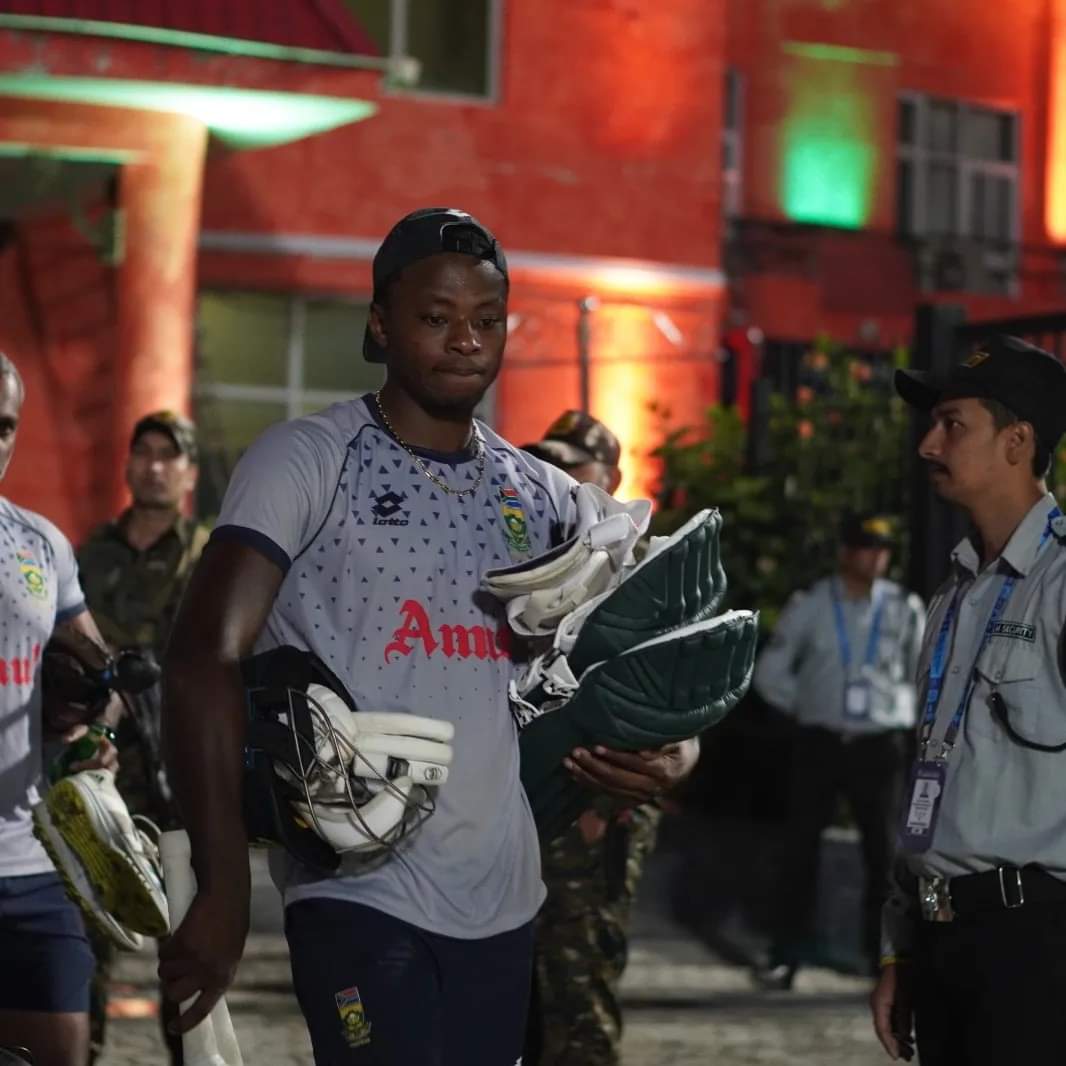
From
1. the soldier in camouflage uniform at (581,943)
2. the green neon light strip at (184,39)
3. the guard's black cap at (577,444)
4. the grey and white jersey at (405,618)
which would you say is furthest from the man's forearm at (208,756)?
the green neon light strip at (184,39)

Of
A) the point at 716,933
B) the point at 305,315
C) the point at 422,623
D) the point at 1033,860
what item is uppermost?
the point at 305,315

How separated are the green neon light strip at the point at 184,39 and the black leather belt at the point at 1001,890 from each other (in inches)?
332

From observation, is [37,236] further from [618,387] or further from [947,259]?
[947,259]

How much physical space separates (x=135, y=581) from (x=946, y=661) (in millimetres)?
3999

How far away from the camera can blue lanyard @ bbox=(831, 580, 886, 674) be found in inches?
440

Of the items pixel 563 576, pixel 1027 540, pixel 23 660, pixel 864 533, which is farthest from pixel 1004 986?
pixel 864 533

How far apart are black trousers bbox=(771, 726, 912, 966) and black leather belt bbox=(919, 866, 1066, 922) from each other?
20.7ft

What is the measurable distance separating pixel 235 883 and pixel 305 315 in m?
13.6

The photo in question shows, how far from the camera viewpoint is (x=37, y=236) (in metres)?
15.4

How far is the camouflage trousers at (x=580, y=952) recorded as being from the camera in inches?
269

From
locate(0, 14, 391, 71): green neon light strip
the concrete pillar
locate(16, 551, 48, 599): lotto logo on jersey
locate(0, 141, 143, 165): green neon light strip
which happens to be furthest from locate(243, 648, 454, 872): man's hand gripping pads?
the concrete pillar

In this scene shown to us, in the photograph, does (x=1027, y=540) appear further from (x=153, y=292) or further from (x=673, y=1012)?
(x=153, y=292)

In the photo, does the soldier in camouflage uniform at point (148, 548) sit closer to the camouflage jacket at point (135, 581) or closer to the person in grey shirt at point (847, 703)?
the camouflage jacket at point (135, 581)

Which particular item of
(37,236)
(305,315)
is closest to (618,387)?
(305,315)
